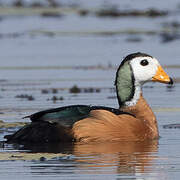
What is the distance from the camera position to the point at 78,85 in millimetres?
19750

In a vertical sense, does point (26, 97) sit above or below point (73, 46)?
Answer: below

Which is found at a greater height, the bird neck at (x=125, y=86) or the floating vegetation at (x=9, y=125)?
A: the bird neck at (x=125, y=86)

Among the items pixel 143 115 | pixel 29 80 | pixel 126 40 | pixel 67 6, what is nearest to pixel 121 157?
pixel 143 115

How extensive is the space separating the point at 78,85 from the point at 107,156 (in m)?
7.81

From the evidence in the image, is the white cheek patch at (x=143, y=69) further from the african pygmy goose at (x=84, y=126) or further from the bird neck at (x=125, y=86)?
the african pygmy goose at (x=84, y=126)

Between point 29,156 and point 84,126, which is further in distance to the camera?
point 84,126

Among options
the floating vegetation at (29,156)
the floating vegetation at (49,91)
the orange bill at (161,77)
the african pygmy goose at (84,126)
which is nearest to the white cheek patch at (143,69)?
the orange bill at (161,77)

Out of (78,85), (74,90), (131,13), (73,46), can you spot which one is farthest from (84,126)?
(131,13)

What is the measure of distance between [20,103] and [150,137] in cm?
412

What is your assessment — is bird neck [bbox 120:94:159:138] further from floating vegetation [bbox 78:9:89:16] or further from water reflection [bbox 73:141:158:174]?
floating vegetation [bbox 78:9:89:16]

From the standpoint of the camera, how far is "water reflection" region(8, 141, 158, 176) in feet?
35.7

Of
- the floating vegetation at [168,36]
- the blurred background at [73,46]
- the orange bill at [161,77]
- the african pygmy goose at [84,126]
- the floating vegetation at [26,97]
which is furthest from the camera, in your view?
the floating vegetation at [168,36]

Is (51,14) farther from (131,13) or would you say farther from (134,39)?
(134,39)

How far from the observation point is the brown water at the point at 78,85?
36.3ft
